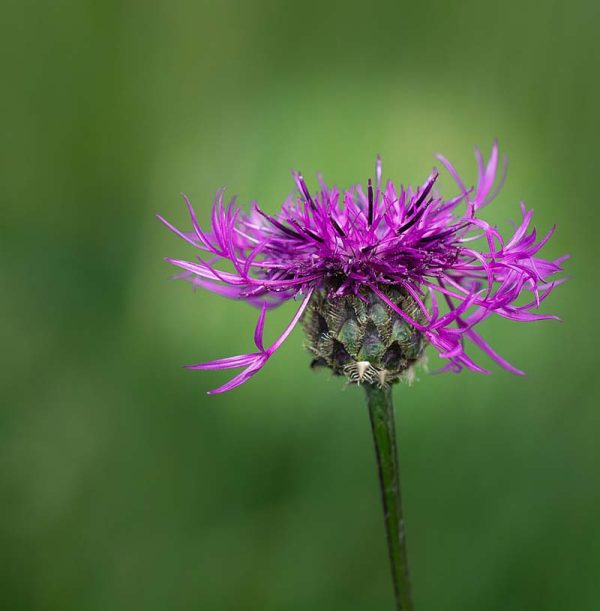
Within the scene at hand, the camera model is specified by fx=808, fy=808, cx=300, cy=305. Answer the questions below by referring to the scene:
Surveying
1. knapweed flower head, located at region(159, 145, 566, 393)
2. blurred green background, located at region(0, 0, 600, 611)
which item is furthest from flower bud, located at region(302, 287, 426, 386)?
blurred green background, located at region(0, 0, 600, 611)

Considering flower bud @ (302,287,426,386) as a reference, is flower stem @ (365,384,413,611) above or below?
below

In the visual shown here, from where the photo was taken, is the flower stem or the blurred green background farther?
the blurred green background

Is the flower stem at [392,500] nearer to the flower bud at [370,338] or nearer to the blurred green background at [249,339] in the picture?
the flower bud at [370,338]

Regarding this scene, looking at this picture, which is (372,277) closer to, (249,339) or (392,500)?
(392,500)

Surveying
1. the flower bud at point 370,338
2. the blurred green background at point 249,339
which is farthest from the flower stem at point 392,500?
the blurred green background at point 249,339

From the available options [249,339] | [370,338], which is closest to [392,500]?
[370,338]

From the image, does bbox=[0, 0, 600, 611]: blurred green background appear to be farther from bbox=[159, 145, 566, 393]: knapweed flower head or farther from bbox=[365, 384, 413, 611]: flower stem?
bbox=[159, 145, 566, 393]: knapweed flower head

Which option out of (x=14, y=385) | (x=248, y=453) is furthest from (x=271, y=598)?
(x=14, y=385)

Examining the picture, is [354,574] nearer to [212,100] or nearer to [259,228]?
[259,228]
